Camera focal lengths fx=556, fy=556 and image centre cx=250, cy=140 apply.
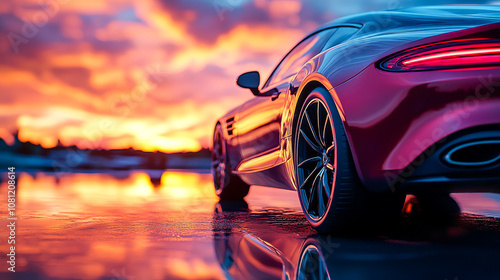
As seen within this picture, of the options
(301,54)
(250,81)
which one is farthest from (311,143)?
(250,81)

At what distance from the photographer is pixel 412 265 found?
96.0 inches

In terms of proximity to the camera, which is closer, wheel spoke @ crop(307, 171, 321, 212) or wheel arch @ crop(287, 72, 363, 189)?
wheel arch @ crop(287, 72, 363, 189)

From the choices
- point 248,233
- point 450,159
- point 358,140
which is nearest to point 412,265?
point 450,159

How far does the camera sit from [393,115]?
8.74 ft

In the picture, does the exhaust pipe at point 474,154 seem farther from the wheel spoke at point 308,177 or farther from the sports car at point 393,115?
the wheel spoke at point 308,177

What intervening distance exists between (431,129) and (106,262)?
1.58 metres

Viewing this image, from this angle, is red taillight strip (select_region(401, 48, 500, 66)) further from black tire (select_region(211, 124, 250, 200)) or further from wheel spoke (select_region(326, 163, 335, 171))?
black tire (select_region(211, 124, 250, 200))

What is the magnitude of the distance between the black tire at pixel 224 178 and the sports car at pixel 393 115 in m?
2.03

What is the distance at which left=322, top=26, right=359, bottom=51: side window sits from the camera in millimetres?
Result: 3775

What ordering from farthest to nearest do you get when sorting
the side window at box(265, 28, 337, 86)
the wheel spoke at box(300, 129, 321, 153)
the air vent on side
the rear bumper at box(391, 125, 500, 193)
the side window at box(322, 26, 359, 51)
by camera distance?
the air vent on side < the side window at box(265, 28, 337, 86) < the side window at box(322, 26, 359, 51) < the wheel spoke at box(300, 129, 321, 153) < the rear bumper at box(391, 125, 500, 193)

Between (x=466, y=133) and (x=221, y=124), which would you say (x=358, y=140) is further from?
(x=221, y=124)

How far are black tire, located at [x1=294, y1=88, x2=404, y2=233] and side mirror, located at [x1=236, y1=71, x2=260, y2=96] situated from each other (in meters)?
1.39

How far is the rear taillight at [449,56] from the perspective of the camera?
8.24ft

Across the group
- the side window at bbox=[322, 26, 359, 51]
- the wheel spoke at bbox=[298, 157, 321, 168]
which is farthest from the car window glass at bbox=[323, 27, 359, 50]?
the wheel spoke at bbox=[298, 157, 321, 168]
